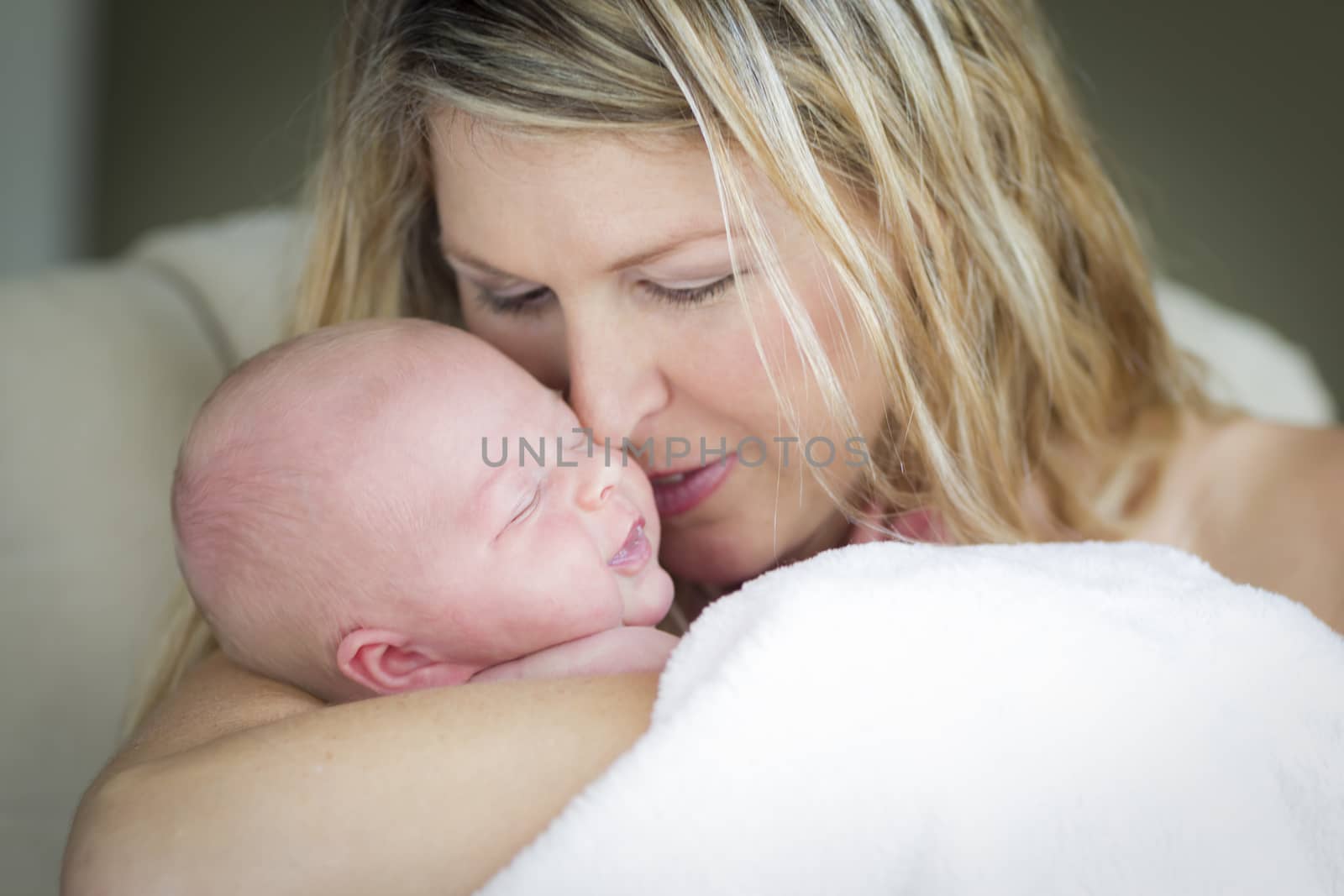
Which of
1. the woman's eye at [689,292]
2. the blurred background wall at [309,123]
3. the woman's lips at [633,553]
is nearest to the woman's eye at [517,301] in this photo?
the woman's eye at [689,292]

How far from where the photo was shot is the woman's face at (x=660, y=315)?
3.14ft

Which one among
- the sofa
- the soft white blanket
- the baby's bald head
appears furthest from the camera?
the sofa

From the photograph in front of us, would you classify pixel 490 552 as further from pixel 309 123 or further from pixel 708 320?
pixel 309 123

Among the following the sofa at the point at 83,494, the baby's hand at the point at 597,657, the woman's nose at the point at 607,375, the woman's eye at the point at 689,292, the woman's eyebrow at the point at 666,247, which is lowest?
the sofa at the point at 83,494

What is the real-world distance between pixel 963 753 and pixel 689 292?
518mm

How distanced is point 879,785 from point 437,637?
16.9 inches

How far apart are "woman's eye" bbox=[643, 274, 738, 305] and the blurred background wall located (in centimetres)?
138

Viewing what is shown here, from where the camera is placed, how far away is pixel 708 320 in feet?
3.34

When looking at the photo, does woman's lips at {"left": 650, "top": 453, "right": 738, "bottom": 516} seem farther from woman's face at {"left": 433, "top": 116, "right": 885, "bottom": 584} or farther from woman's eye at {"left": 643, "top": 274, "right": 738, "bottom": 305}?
woman's eye at {"left": 643, "top": 274, "right": 738, "bottom": 305}

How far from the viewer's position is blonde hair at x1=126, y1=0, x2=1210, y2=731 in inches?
Answer: 37.1

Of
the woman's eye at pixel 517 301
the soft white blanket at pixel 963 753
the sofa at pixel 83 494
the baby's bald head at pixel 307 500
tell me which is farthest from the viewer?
the sofa at pixel 83 494

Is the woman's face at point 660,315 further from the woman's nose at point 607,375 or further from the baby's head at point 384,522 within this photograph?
the baby's head at point 384,522

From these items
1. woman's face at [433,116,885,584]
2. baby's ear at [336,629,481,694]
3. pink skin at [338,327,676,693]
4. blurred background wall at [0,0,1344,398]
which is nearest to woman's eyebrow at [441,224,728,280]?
woman's face at [433,116,885,584]

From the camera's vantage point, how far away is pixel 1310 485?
1209mm
